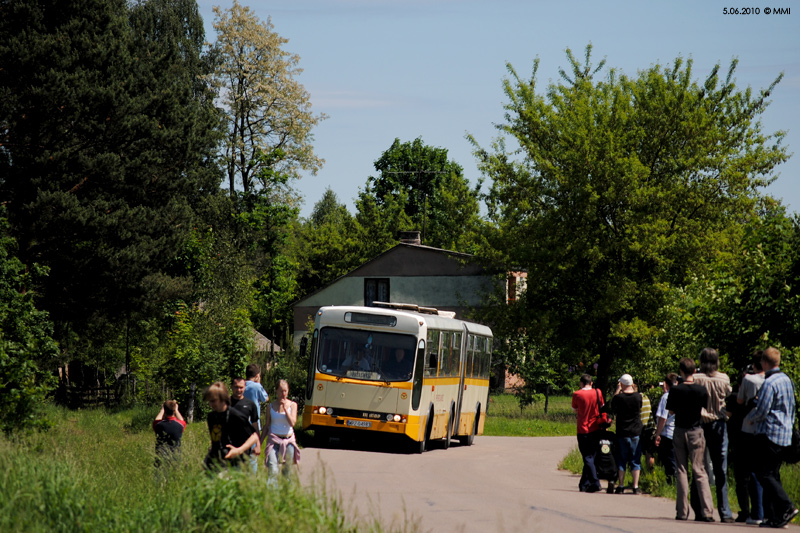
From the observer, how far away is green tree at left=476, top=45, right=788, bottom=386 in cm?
3697

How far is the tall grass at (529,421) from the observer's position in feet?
118

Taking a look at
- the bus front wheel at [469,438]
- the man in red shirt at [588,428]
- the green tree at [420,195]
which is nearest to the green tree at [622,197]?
the bus front wheel at [469,438]

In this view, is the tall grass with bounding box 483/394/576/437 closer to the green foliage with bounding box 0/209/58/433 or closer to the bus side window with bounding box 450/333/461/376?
the bus side window with bounding box 450/333/461/376

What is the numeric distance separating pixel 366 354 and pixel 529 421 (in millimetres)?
19003

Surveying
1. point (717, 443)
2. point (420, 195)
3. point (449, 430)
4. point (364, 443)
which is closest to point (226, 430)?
point (717, 443)

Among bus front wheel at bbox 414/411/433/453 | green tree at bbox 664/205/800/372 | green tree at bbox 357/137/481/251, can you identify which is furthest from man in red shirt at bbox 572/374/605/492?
green tree at bbox 357/137/481/251

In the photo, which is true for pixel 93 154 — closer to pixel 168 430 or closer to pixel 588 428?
pixel 168 430

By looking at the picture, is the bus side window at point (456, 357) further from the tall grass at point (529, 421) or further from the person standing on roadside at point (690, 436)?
the person standing on roadside at point (690, 436)

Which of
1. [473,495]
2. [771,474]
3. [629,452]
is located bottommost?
[473,495]

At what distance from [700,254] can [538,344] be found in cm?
823

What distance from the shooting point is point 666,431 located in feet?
49.1

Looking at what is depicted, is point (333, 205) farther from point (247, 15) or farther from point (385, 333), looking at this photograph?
point (385, 333)

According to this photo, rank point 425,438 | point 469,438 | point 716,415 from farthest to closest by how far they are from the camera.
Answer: point 469,438 → point 425,438 → point 716,415

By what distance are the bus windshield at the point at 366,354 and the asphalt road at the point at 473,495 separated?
1.75 m
